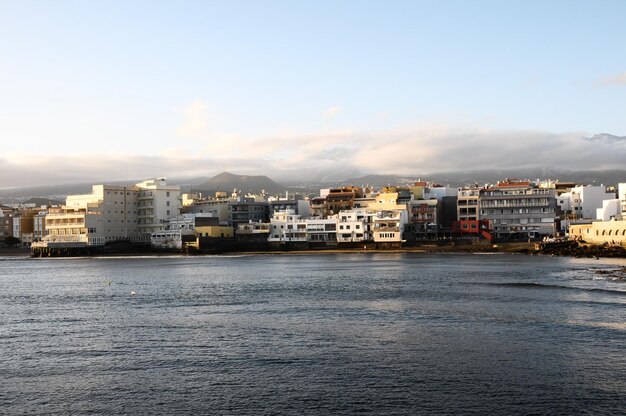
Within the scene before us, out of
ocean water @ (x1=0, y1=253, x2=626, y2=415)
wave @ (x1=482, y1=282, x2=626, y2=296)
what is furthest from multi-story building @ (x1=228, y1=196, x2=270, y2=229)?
wave @ (x1=482, y1=282, x2=626, y2=296)

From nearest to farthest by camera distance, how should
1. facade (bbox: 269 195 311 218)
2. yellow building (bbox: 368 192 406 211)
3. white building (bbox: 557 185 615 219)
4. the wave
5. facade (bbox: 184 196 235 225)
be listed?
the wave → yellow building (bbox: 368 192 406 211) → white building (bbox: 557 185 615 219) → facade (bbox: 184 196 235 225) → facade (bbox: 269 195 311 218)

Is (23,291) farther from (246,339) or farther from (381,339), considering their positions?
(381,339)

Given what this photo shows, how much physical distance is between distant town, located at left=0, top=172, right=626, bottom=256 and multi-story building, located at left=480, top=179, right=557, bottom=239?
0.57ft

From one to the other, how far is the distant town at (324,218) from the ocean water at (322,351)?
73712mm

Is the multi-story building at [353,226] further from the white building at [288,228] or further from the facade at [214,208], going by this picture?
the facade at [214,208]

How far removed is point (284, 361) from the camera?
27062 millimetres

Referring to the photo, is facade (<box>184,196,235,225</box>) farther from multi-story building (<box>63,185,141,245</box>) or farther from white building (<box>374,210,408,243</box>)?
white building (<box>374,210,408,243</box>)

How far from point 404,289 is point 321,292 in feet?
20.7

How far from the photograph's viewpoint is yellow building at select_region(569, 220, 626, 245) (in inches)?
3905

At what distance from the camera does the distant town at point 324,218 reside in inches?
4980

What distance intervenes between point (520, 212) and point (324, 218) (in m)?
36.1

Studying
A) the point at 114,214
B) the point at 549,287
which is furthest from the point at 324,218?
the point at 549,287

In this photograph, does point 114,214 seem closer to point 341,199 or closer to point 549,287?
point 341,199

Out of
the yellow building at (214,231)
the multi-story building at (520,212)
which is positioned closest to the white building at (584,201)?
the multi-story building at (520,212)
